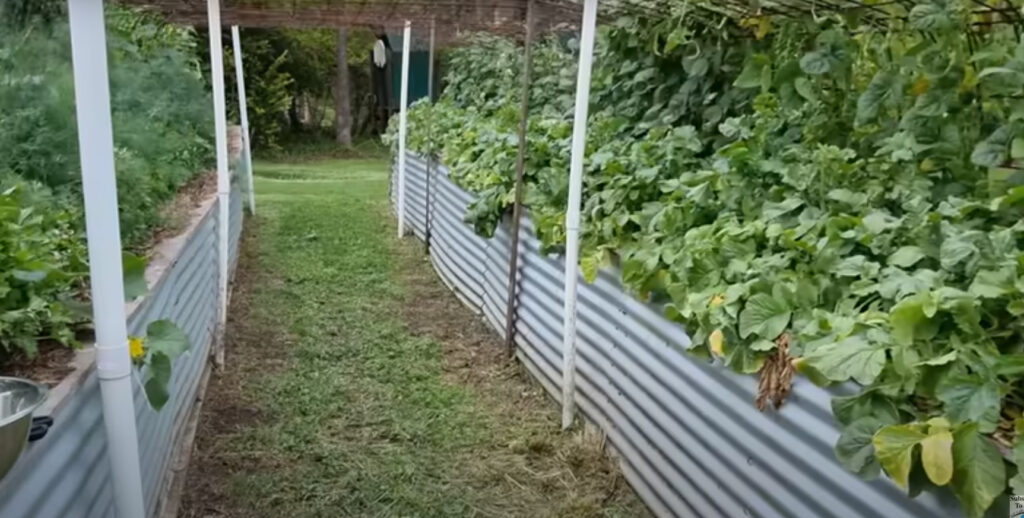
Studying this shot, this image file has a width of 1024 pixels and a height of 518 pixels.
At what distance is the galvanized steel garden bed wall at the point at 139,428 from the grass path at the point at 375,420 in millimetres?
240

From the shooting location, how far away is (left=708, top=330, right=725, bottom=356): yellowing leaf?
226cm

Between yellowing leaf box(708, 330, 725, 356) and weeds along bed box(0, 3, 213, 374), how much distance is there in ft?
4.76

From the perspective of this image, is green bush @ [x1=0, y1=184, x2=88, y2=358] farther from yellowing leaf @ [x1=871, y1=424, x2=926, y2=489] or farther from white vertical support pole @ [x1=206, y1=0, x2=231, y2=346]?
white vertical support pole @ [x1=206, y1=0, x2=231, y2=346]

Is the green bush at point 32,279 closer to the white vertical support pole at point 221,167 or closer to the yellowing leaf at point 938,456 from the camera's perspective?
the yellowing leaf at point 938,456

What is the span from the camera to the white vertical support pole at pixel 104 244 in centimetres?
185

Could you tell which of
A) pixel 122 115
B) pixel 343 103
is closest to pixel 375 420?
pixel 122 115

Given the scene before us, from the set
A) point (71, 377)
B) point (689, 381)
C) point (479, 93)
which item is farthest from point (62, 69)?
point (479, 93)

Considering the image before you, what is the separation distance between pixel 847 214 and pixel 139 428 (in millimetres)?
1978

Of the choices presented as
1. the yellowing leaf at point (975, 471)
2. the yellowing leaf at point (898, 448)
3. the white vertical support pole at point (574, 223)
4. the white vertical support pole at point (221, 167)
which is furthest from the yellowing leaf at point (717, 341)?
the white vertical support pole at point (221, 167)

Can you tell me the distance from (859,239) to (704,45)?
1861 millimetres

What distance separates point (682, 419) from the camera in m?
2.68

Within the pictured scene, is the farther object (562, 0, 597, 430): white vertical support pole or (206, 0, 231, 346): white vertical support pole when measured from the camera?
(206, 0, 231, 346): white vertical support pole

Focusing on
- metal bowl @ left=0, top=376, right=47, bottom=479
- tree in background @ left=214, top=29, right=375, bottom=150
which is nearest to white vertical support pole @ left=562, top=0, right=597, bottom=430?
metal bowl @ left=0, top=376, right=47, bottom=479

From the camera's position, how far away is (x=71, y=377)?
1892mm
